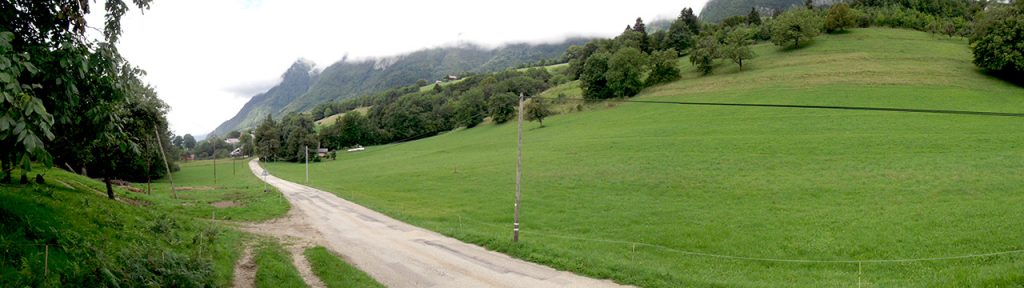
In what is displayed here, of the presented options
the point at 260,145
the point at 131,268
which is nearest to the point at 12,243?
the point at 131,268

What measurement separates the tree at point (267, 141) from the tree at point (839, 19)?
455 ft

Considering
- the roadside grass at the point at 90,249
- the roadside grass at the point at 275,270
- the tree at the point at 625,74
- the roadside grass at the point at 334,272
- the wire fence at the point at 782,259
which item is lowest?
the wire fence at the point at 782,259

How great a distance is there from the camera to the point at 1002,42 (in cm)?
6838

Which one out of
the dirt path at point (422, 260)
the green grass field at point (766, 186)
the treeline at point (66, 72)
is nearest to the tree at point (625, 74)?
the green grass field at point (766, 186)

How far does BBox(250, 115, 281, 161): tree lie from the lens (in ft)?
411

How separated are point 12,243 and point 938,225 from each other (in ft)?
111

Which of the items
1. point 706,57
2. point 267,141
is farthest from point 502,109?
point 267,141

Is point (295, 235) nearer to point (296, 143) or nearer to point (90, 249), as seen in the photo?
point (90, 249)

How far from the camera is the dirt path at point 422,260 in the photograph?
56.9ft

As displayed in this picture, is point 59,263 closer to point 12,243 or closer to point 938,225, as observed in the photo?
point 12,243

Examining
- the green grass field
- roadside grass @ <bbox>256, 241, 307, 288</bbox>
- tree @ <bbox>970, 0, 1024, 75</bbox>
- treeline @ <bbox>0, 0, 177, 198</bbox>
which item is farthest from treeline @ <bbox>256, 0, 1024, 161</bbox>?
treeline @ <bbox>0, 0, 177, 198</bbox>

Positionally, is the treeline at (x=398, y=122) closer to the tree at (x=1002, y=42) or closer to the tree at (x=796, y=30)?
the tree at (x=796, y=30)

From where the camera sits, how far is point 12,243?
29.1 feet

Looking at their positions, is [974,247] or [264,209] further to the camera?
[264,209]
